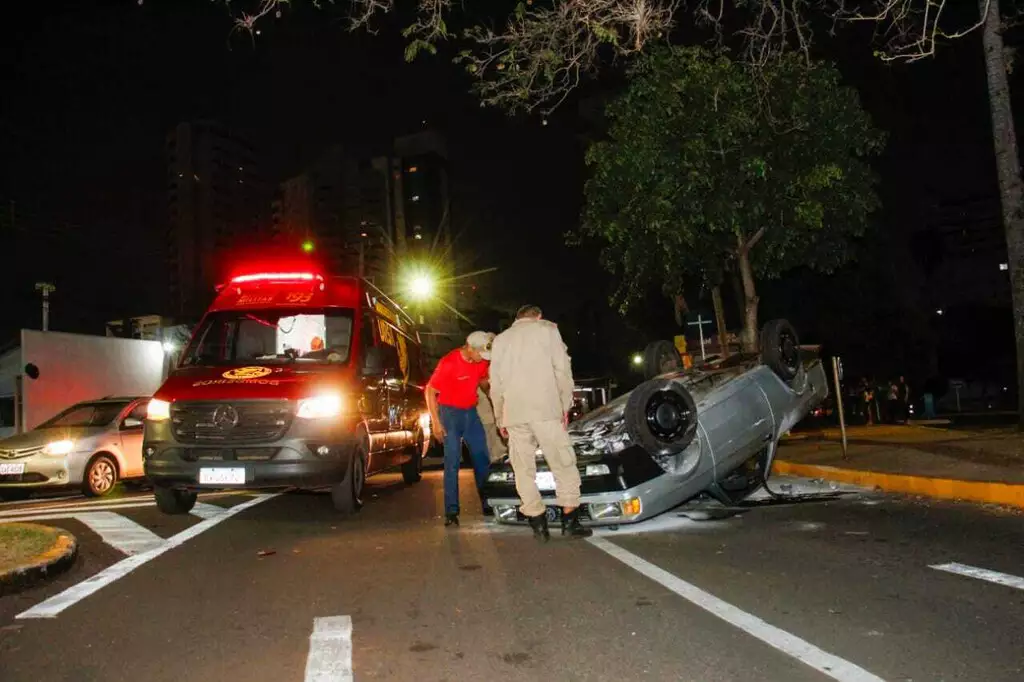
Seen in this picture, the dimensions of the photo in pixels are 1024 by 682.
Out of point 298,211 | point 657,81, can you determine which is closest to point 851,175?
point 657,81

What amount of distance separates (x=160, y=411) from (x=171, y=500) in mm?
1090

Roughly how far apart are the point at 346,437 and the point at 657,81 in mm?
9405

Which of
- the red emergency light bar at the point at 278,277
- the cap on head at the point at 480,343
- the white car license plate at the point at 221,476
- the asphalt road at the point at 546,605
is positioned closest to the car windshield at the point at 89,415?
the red emergency light bar at the point at 278,277

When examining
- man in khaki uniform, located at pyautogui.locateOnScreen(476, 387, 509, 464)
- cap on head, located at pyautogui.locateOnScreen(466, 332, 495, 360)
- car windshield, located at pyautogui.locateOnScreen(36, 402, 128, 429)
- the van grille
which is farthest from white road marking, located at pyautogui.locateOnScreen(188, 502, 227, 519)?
car windshield, located at pyautogui.locateOnScreen(36, 402, 128, 429)

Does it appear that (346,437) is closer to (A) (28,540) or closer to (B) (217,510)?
(B) (217,510)

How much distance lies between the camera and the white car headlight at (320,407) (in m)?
8.18

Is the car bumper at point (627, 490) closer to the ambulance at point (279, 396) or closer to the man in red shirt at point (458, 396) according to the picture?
the man in red shirt at point (458, 396)

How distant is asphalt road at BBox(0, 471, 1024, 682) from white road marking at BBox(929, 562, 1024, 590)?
4cm

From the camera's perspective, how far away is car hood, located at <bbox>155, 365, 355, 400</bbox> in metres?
8.21

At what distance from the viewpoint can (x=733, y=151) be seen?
47.6ft

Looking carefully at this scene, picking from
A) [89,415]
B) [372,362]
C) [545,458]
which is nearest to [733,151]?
[372,362]

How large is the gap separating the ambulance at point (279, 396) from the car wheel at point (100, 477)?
15.0 ft

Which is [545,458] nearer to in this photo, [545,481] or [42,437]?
[545,481]

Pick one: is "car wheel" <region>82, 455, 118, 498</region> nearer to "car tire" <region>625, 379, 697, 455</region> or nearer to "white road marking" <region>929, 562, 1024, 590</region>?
"car tire" <region>625, 379, 697, 455</region>
